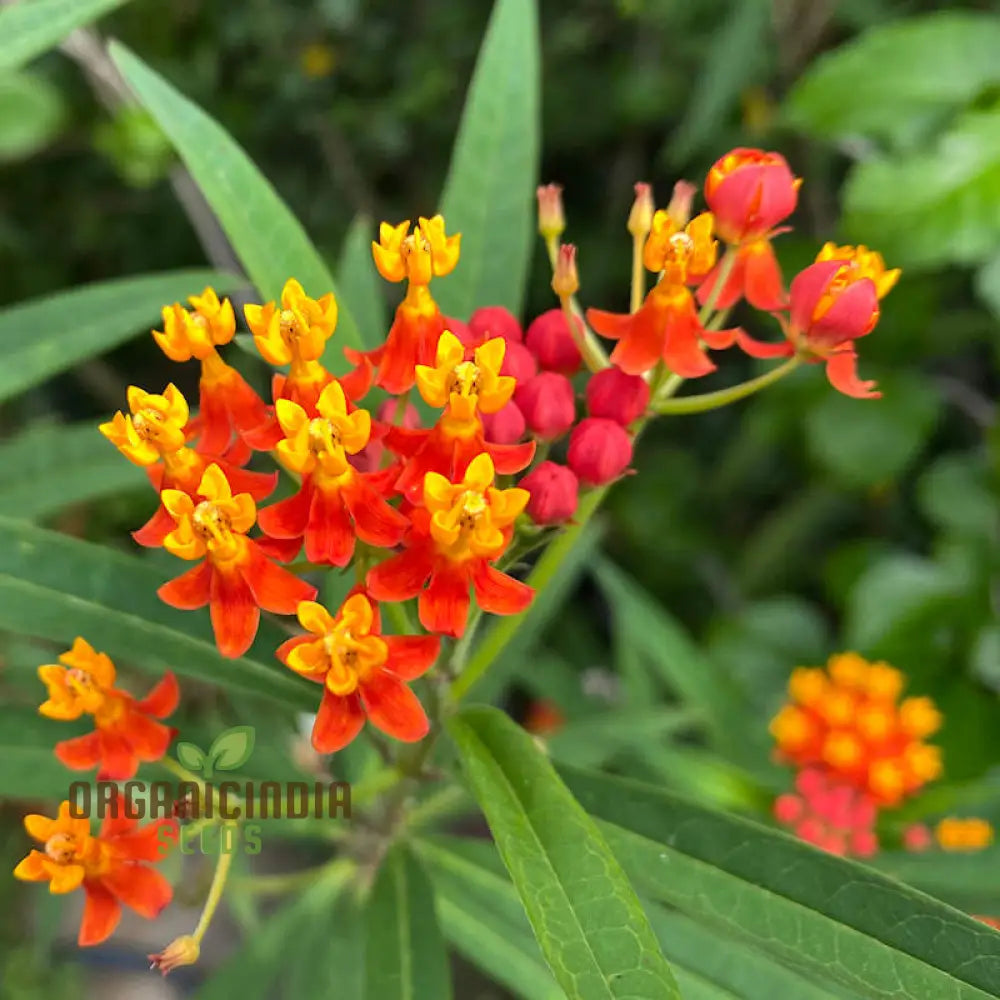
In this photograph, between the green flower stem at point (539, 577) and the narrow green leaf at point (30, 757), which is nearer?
the green flower stem at point (539, 577)

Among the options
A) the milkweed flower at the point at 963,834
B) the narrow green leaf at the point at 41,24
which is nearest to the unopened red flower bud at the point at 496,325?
the narrow green leaf at the point at 41,24

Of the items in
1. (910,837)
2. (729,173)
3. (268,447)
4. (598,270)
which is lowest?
(910,837)

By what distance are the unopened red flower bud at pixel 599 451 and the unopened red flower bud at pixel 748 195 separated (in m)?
0.21

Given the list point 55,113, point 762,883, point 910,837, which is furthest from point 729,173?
point 55,113

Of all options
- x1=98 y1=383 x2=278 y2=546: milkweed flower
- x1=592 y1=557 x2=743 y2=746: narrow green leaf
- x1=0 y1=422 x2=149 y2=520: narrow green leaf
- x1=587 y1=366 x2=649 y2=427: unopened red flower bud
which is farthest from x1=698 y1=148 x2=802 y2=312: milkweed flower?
x1=592 y1=557 x2=743 y2=746: narrow green leaf

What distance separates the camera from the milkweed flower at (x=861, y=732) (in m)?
1.50

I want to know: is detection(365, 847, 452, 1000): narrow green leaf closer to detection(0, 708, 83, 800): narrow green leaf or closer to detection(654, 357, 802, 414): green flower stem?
detection(0, 708, 83, 800): narrow green leaf

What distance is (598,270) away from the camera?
92.9 inches

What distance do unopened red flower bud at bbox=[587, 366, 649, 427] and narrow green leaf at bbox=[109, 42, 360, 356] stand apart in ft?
0.99

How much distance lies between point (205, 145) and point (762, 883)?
0.85 m

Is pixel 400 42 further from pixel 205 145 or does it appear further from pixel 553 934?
pixel 553 934

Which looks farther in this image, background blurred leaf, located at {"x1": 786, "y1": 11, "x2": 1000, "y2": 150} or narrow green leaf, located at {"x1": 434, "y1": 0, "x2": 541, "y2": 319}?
background blurred leaf, located at {"x1": 786, "y1": 11, "x2": 1000, "y2": 150}

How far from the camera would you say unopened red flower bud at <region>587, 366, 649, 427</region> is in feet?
2.75

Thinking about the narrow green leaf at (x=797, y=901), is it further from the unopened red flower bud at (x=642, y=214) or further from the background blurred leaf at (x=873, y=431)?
Result: the background blurred leaf at (x=873, y=431)
